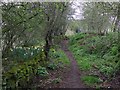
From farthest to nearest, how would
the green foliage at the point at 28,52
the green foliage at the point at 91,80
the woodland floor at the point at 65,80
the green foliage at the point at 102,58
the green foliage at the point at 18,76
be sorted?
the green foliage at the point at 102,58, the green foliage at the point at 28,52, the green foliage at the point at 91,80, the woodland floor at the point at 65,80, the green foliage at the point at 18,76

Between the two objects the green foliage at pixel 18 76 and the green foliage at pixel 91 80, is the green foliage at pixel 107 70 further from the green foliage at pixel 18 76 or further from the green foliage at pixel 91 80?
the green foliage at pixel 18 76

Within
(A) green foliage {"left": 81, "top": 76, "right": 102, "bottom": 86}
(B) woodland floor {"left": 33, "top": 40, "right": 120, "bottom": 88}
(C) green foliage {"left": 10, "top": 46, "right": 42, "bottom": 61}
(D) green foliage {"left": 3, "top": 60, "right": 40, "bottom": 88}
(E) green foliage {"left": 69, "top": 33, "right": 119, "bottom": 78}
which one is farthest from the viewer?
(E) green foliage {"left": 69, "top": 33, "right": 119, "bottom": 78}

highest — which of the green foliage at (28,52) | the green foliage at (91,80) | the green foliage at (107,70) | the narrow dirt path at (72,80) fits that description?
the green foliage at (28,52)

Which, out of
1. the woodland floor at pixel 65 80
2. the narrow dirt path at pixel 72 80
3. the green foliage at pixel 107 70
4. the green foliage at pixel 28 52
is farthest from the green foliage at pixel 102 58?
the green foliage at pixel 28 52

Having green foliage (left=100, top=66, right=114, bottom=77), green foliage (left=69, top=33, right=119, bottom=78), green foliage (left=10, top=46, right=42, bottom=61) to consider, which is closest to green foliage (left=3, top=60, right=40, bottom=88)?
green foliage (left=10, top=46, right=42, bottom=61)

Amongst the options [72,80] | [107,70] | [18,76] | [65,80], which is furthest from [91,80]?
[18,76]

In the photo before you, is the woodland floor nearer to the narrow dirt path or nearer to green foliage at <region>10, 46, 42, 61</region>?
the narrow dirt path

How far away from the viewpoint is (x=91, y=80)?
7.57 meters

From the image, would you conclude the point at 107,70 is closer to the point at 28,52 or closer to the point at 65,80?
the point at 65,80

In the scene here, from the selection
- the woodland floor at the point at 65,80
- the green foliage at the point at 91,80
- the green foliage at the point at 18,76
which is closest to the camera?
the green foliage at the point at 18,76

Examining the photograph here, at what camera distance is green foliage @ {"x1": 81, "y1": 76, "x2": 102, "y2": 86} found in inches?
287

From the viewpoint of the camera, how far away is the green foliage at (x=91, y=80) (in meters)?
7.29

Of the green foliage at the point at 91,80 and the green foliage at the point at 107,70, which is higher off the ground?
the green foliage at the point at 107,70

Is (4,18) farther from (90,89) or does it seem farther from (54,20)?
(54,20)
